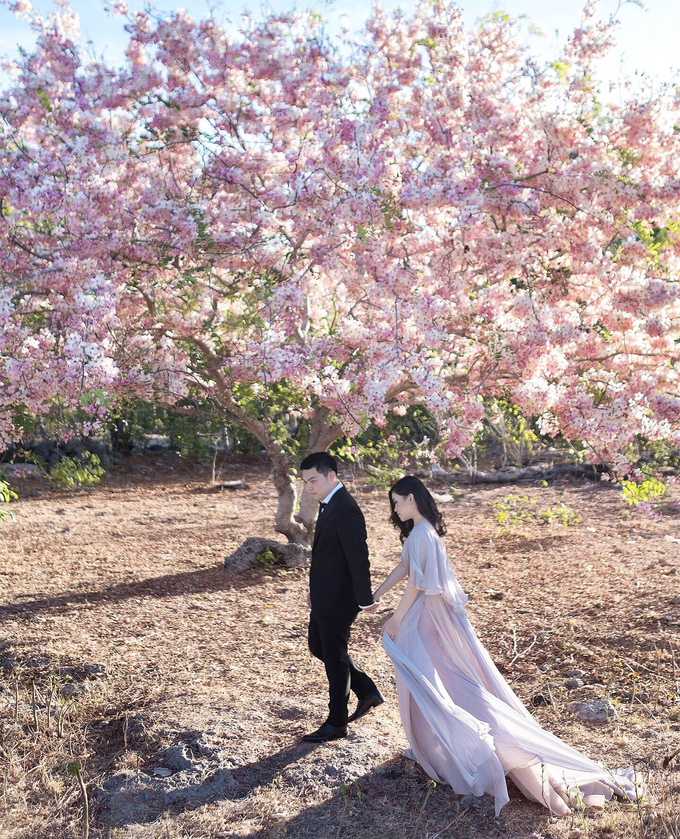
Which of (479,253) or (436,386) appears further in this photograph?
(479,253)

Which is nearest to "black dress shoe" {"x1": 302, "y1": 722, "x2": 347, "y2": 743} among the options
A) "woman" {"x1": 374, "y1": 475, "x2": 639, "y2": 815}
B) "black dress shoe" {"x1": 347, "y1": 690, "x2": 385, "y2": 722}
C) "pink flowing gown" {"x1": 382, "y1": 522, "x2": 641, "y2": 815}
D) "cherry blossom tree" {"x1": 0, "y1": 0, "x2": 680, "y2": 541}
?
"black dress shoe" {"x1": 347, "y1": 690, "x2": 385, "y2": 722}

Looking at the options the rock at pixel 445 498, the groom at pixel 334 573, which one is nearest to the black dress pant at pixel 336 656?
the groom at pixel 334 573

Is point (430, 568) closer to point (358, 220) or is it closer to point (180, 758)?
point (180, 758)

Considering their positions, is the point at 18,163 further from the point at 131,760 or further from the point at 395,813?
the point at 395,813

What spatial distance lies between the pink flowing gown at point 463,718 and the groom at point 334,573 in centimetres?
32

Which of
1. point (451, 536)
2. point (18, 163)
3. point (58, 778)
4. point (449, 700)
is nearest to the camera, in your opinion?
point (449, 700)

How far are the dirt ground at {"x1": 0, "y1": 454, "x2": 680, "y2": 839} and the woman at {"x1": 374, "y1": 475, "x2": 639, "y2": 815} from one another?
4.7 inches

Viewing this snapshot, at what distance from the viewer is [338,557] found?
13.6 feet

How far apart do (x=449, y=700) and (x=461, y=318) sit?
323 cm

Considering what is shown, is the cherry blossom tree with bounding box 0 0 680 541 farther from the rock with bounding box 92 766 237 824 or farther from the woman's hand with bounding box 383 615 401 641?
the rock with bounding box 92 766 237 824

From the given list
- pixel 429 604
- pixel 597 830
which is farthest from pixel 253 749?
pixel 597 830

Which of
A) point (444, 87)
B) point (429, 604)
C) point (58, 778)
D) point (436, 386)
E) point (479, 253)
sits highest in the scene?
point (444, 87)

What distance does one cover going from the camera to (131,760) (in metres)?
4.08

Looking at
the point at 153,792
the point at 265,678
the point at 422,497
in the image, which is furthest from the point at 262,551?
the point at 422,497
